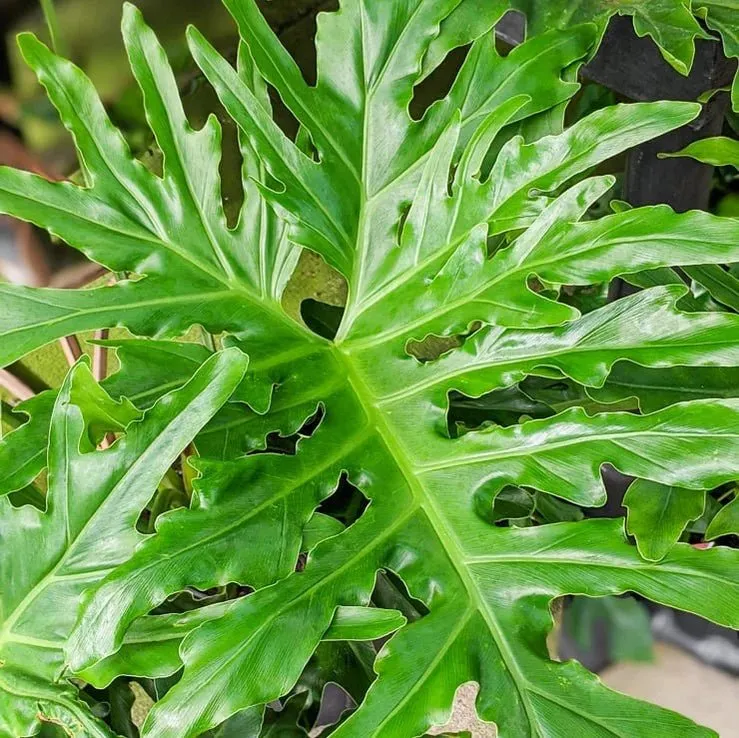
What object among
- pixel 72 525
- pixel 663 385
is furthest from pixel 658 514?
pixel 72 525

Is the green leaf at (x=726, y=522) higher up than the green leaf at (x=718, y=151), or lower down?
lower down

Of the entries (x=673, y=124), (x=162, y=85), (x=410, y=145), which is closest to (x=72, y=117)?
(x=162, y=85)

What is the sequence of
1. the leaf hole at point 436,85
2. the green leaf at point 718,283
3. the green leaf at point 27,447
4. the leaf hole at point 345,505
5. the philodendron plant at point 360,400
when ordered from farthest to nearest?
1. the leaf hole at point 436,85
2. the leaf hole at point 345,505
3. the green leaf at point 718,283
4. the green leaf at point 27,447
5. the philodendron plant at point 360,400

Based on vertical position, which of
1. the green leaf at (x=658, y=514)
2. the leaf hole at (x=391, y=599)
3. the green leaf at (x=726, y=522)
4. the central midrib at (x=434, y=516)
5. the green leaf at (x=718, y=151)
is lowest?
the green leaf at (x=726, y=522)

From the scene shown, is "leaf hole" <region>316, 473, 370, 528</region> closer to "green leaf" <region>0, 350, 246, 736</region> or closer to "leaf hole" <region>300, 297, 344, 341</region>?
"leaf hole" <region>300, 297, 344, 341</region>

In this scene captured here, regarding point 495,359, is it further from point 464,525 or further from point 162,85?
point 162,85

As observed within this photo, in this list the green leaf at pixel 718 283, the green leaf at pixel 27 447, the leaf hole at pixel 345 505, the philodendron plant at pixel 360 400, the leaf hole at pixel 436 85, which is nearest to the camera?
the philodendron plant at pixel 360 400

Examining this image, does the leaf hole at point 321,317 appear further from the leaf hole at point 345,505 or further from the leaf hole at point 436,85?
the leaf hole at point 436,85

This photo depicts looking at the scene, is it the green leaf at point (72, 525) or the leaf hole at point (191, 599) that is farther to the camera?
the leaf hole at point (191, 599)

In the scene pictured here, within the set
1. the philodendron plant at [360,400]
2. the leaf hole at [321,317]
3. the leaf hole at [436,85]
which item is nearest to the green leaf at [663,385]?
the philodendron plant at [360,400]
